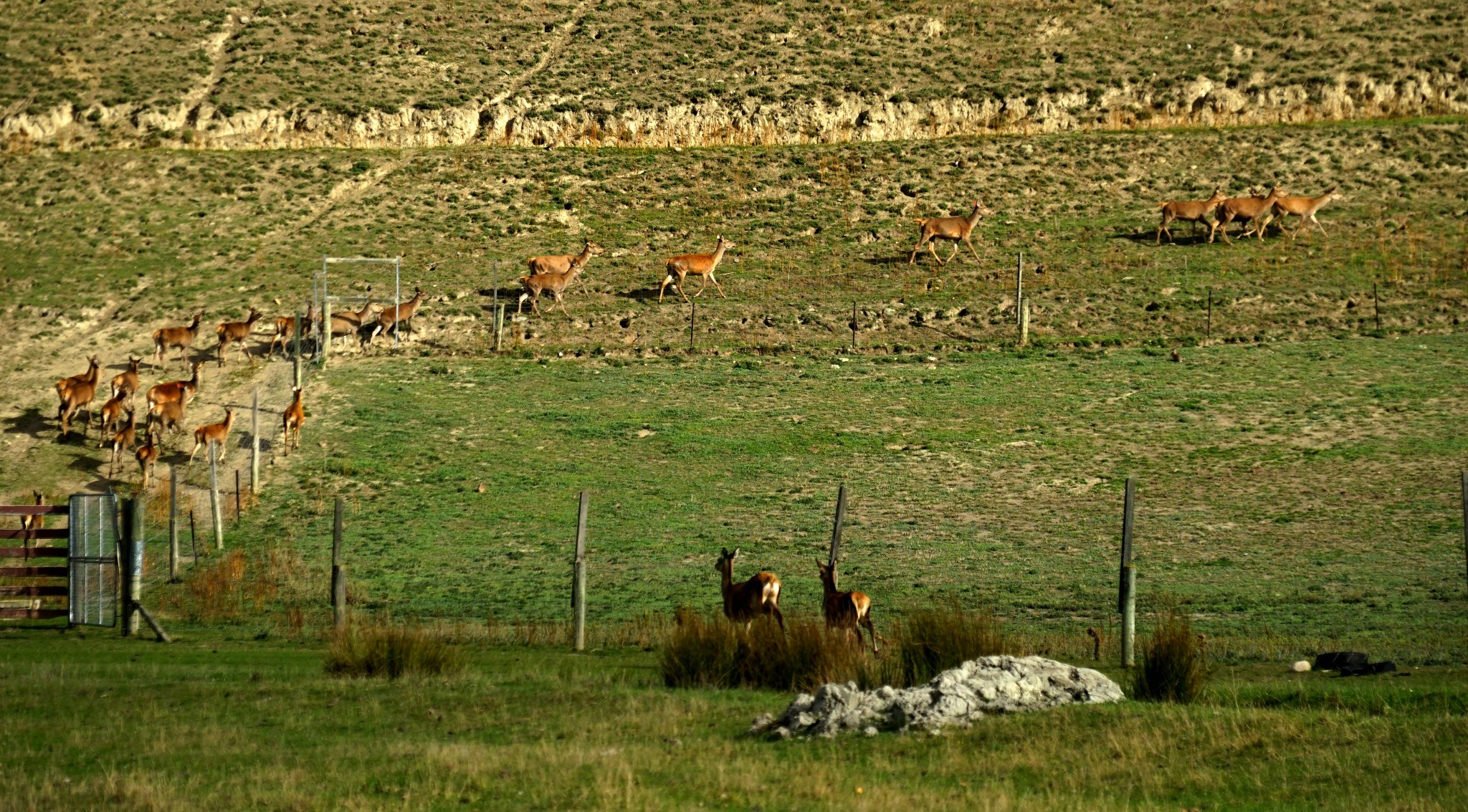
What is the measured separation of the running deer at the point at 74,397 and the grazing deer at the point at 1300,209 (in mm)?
36224

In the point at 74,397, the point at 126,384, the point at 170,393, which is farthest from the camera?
the point at 126,384

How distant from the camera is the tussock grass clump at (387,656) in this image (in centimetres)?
1803

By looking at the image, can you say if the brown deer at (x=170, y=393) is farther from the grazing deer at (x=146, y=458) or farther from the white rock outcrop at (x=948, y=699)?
the white rock outcrop at (x=948, y=699)

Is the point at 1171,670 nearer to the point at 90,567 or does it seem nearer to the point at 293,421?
the point at 90,567

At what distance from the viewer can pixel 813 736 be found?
1445 cm

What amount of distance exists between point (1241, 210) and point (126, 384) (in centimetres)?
3428

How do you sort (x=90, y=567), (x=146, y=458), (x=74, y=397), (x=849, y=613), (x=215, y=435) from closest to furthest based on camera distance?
1. (x=849, y=613)
2. (x=90, y=567)
3. (x=146, y=458)
4. (x=215, y=435)
5. (x=74, y=397)

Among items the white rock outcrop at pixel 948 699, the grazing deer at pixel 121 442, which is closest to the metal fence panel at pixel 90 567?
the grazing deer at pixel 121 442

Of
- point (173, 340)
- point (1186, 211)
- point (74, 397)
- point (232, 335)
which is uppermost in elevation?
point (1186, 211)

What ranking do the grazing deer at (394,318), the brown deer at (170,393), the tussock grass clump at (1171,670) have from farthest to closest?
the grazing deer at (394,318) < the brown deer at (170,393) < the tussock grass clump at (1171,670)

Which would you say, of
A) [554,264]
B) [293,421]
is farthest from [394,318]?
[293,421]

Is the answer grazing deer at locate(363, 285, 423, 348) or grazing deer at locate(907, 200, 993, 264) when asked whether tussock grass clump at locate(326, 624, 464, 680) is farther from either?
grazing deer at locate(907, 200, 993, 264)

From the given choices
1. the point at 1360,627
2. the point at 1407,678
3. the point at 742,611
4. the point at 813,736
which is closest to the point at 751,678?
the point at 742,611

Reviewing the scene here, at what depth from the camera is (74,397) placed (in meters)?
37.9
